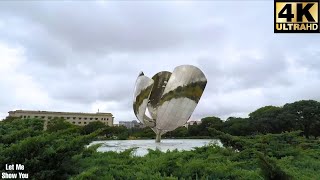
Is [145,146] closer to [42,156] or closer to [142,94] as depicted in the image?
[142,94]

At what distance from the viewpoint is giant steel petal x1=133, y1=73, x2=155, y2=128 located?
19.8m

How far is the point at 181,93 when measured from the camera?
19328 millimetres

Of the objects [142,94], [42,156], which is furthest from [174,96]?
[42,156]

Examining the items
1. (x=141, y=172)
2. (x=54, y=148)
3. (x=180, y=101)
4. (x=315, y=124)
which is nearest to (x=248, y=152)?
(x=141, y=172)

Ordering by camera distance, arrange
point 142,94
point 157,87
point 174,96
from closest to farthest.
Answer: point 174,96 < point 142,94 < point 157,87

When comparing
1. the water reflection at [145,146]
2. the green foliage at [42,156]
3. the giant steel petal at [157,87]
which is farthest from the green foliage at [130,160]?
→ the giant steel petal at [157,87]

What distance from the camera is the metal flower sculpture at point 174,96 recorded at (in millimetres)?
19391

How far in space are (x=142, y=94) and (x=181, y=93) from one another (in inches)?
90.7

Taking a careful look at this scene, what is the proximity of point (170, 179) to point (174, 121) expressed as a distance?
15586 millimetres

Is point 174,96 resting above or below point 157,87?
below

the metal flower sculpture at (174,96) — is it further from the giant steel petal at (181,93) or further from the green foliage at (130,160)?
the green foliage at (130,160)

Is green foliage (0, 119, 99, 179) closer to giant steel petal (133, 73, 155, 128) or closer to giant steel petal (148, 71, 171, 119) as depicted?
giant steel petal (133, 73, 155, 128)

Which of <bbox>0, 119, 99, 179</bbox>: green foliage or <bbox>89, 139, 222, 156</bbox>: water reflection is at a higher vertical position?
<bbox>0, 119, 99, 179</bbox>: green foliage

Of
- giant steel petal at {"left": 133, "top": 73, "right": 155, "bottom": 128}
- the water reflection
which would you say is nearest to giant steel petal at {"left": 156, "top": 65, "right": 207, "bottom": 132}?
A: giant steel petal at {"left": 133, "top": 73, "right": 155, "bottom": 128}
